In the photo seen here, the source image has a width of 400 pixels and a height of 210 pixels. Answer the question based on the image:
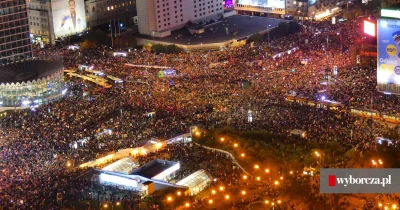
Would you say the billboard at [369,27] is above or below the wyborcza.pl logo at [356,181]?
above

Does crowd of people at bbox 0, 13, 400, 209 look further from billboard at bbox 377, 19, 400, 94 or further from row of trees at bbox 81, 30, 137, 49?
row of trees at bbox 81, 30, 137, 49

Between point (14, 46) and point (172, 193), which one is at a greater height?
point (14, 46)

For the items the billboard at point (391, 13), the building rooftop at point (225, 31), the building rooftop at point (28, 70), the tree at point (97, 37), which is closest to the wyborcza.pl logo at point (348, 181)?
the billboard at point (391, 13)

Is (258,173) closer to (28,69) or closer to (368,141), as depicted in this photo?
(368,141)

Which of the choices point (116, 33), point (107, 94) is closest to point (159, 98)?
point (107, 94)

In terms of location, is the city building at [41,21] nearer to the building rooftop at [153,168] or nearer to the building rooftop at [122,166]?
the building rooftop at [122,166]

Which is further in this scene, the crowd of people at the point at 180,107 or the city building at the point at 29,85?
the city building at the point at 29,85

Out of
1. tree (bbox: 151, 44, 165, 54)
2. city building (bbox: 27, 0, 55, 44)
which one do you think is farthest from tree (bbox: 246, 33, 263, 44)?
city building (bbox: 27, 0, 55, 44)
